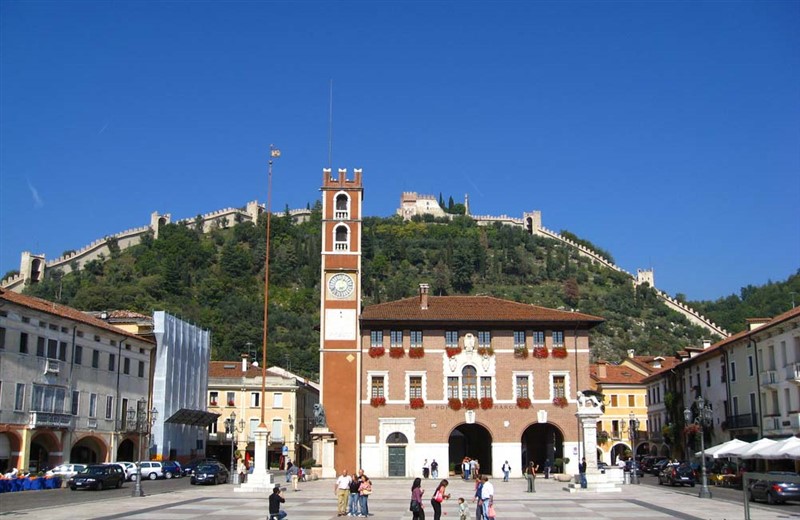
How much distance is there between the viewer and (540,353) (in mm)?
56312

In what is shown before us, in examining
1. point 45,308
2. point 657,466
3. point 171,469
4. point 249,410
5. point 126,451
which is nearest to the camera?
point 45,308

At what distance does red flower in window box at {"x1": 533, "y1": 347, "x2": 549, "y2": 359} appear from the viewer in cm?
5631

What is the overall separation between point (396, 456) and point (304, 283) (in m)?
116

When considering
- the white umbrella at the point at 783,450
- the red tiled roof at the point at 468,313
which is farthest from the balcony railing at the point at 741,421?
the white umbrella at the point at 783,450

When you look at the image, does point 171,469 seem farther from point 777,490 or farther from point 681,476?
point 777,490

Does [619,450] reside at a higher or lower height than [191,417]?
lower

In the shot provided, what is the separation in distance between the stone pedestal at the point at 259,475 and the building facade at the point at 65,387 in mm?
5578

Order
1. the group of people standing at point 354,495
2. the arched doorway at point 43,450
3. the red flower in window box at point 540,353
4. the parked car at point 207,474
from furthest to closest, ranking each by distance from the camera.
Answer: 1. the red flower in window box at point 540,353
2. the arched doorway at point 43,450
3. the parked car at point 207,474
4. the group of people standing at point 354,495

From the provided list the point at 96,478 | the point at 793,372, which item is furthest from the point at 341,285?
the point at 793,372

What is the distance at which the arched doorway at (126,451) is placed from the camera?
59.3m

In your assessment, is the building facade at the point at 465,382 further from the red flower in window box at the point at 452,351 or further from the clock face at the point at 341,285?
the clock face at the point at 341,285

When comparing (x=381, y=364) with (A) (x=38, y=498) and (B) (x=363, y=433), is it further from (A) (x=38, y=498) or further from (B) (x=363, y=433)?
(A) (x=38, y=498)

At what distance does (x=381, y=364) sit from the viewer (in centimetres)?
5597

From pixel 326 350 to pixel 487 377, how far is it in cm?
1069
